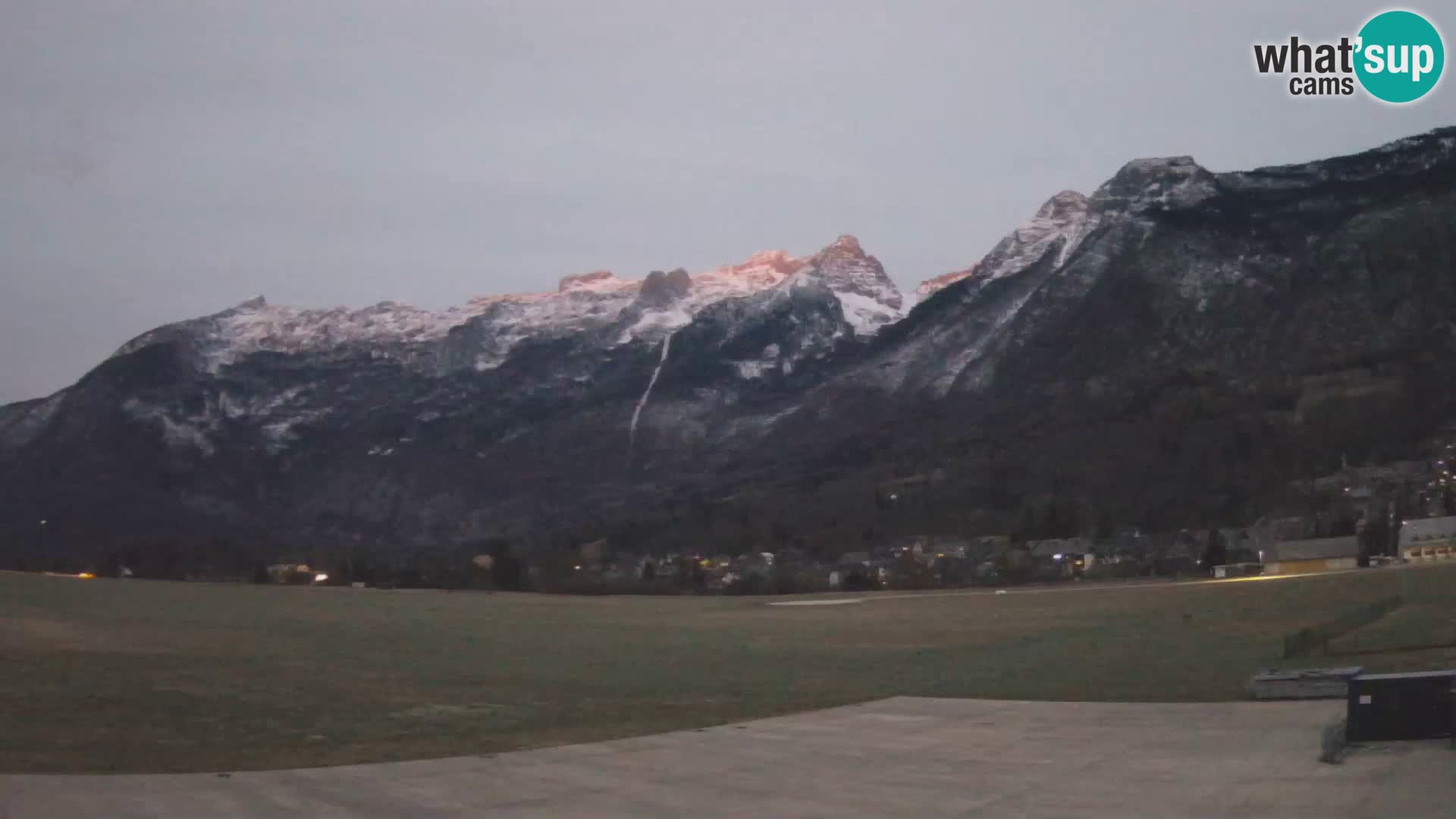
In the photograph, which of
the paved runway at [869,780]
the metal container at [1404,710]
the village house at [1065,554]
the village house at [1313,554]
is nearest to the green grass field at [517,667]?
the paved runway at [869,780]

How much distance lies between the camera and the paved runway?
1390cm

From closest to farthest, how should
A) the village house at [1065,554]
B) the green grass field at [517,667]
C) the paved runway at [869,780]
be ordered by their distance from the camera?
the paved runway at [869,780] → the green grass field at [517,667] → the village house at [1065,554]

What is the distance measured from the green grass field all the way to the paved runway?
1416 millimetres

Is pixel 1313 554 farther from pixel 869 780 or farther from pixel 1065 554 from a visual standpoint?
pixel 869 780

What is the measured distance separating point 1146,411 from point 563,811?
628ft

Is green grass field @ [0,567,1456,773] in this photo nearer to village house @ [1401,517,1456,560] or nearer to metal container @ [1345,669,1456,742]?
metal container @ [1345,669,1456,742]

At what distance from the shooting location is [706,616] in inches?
2569

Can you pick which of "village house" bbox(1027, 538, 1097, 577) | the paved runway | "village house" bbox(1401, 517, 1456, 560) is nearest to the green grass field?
the paved runway

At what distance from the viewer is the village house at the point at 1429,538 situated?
94125 mm

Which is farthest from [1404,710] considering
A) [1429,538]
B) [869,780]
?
[1429,538]

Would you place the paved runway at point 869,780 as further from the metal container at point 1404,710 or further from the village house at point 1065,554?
the village house at point 1065,554

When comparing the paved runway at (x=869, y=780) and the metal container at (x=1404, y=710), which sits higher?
the metal container at (x=1404, y=710)

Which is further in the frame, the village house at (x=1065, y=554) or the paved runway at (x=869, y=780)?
the village house at (x=1065, y=554)

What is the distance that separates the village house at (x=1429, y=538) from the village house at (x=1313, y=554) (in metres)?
3.69
